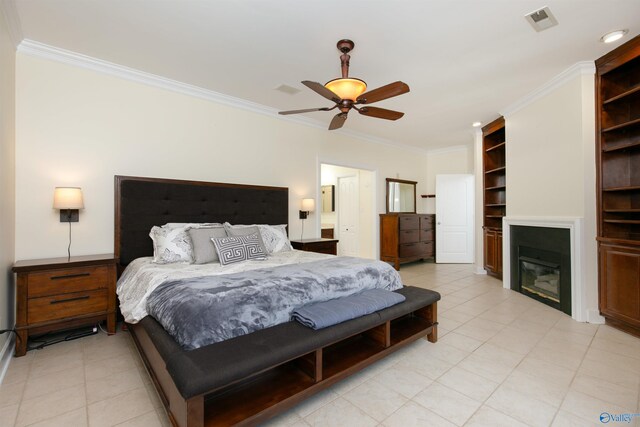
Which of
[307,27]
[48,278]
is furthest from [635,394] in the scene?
[48,278]

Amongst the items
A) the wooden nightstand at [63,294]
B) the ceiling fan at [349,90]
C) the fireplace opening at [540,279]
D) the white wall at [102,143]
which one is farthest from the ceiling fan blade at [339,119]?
the fireplace opening at [540,279]

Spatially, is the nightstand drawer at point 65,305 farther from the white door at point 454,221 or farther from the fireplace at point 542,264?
the white door at point 454,221

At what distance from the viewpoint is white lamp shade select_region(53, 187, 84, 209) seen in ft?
8.64

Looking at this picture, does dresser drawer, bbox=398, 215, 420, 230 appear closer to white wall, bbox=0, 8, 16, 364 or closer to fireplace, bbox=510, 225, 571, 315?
fireplace, bbox=510, 225, 571, 315

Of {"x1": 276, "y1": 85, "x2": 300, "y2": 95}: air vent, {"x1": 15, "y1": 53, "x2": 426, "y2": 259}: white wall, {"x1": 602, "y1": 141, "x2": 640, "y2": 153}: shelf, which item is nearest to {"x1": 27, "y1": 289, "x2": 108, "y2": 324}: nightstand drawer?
{"x1": 15, "y1": 53, "x2": 426, "y2": 259}: white wall

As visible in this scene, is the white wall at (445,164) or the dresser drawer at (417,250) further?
the white wall at (445,164)

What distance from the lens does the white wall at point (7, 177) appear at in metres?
2.21

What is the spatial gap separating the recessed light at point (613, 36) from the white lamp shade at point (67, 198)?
4.94m

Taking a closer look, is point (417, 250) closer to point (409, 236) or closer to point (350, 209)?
point (409, 236)

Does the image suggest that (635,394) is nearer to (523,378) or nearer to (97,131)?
(523,378)

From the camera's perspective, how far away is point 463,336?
272 cm

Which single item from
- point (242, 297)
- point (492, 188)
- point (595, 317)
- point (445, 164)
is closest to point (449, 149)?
point (445, 164)

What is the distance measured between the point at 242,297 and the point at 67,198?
83.3 inches

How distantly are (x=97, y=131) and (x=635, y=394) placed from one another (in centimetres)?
485
